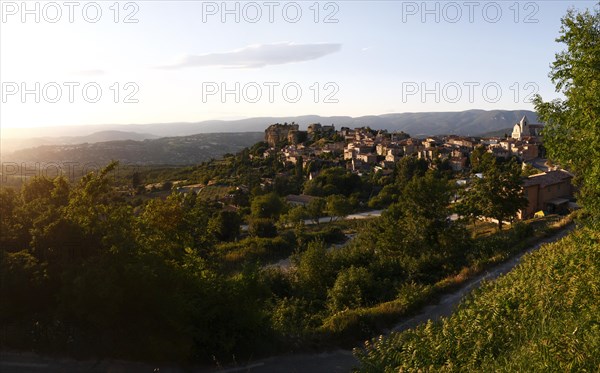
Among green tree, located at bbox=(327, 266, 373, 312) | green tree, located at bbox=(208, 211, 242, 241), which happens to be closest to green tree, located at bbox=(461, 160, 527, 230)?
green tree, located at bbox=(327, 266, 373, 312)

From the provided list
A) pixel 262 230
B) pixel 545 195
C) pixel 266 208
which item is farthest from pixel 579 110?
pixel 266 208

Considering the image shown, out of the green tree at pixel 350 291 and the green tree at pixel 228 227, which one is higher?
the green tree at pixel 350 291

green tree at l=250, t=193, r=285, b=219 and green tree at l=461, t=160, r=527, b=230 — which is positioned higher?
green tree at l=461, t=160, r=527, b=230

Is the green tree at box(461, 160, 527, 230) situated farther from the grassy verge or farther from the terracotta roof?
the terracotta roof

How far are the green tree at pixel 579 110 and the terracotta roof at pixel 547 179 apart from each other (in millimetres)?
26655

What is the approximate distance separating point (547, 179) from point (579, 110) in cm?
3127

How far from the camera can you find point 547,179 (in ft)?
124

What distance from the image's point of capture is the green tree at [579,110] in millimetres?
9414

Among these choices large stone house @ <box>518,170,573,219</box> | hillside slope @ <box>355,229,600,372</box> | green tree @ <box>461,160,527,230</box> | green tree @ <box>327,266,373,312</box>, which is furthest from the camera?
large stone house @ <box>518,170,573,219</box>

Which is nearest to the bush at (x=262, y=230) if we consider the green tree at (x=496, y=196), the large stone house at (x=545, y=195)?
the green tree at (x=496, y=196)

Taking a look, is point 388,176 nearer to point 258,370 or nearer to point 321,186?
point 321,186

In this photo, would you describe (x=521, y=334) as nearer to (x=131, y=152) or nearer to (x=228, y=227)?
(x=228, y=227)

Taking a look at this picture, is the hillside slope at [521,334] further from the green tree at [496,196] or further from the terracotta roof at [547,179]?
the terracotta roof at [547,179]

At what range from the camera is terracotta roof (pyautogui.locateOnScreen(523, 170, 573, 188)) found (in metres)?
36.7
